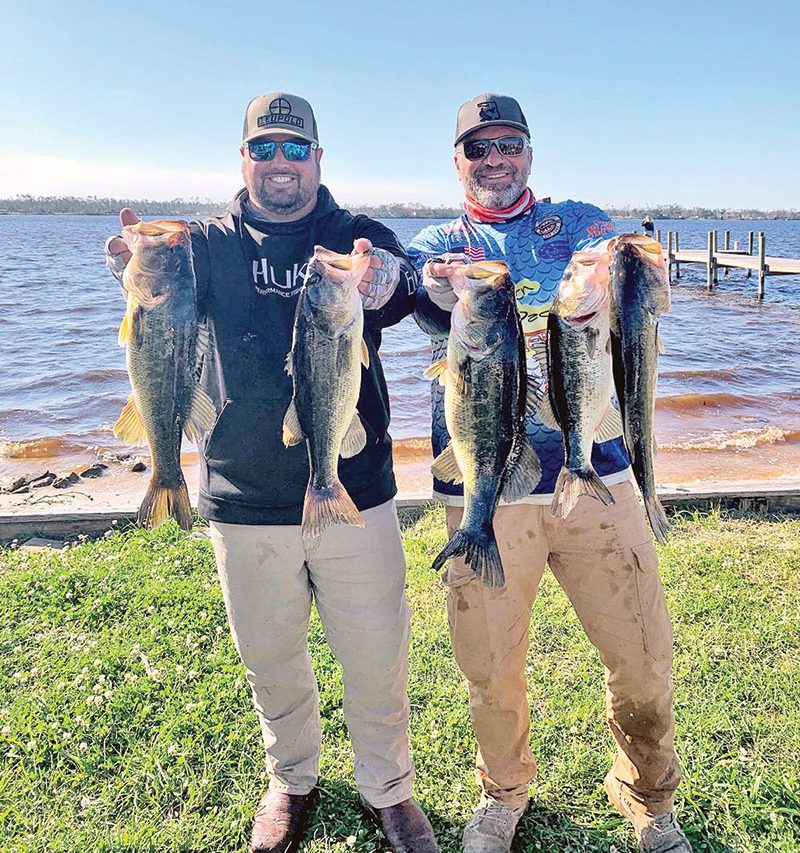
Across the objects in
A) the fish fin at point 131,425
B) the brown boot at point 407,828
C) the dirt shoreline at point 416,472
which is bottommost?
the dirt shoreline at point 416,472

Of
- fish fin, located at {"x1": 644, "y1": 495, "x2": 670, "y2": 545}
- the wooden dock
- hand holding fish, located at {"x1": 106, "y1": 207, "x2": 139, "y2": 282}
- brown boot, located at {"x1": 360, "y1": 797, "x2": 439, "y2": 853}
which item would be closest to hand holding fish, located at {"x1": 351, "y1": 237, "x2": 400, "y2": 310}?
hand holding fish, located at {"x1": 106, "y1": 207, "x2": 139, "y2": 282}

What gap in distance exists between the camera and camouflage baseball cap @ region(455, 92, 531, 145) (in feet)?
11.4

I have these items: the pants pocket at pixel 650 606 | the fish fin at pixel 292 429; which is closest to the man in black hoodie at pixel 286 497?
the fish fin at pixel 292 429

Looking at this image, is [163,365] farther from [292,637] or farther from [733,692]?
[733,692]

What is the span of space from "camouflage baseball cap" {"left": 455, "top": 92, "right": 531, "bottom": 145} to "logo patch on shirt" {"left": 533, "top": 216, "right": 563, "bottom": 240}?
1.52ft

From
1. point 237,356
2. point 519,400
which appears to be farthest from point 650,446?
point 237,356

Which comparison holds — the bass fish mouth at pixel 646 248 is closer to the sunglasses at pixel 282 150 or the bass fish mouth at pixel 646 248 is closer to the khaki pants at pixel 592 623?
the khaki pants at pixel 592 623

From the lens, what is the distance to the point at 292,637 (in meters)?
3.64

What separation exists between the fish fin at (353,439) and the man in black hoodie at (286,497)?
10.9 inches

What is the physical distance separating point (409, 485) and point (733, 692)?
6058 mm

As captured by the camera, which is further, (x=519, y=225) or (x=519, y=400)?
(x=519, y=225)

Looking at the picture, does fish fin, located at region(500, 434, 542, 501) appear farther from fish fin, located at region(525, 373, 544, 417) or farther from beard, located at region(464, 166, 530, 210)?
beard, located at region(464, 166, 530, 210)

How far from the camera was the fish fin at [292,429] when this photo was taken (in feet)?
10.1

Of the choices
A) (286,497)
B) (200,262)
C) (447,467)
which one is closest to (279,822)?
(286,497)
